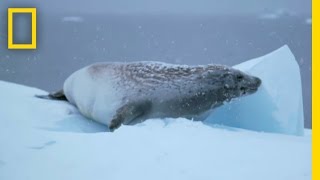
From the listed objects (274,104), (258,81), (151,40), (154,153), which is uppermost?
(151,40)

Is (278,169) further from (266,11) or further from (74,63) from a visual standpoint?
(74,63)

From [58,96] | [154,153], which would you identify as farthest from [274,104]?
[58,96]

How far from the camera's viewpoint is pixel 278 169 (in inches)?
61.8

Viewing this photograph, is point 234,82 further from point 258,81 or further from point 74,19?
point 74,19

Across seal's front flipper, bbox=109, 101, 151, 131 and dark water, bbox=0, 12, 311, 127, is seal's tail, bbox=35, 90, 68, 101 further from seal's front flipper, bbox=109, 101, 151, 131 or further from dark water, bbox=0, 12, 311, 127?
seal's front flipper, bbox=109, 101, 151, 131

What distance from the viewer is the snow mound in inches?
85.9

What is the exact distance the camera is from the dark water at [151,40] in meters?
2.15

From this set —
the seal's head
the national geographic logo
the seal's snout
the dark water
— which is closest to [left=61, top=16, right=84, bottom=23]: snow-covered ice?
the dark water

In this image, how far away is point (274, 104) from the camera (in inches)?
86.6

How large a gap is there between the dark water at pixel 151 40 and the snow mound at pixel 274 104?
0.05m

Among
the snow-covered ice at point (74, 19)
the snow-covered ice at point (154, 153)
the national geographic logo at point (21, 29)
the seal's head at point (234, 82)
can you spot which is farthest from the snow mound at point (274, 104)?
the national geographic logo at point (21, 29)

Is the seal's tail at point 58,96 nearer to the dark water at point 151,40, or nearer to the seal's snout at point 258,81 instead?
the dark water at point 151,40

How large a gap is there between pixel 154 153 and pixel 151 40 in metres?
0.69

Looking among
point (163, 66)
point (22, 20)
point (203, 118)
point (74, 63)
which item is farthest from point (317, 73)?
point (22, 20)
